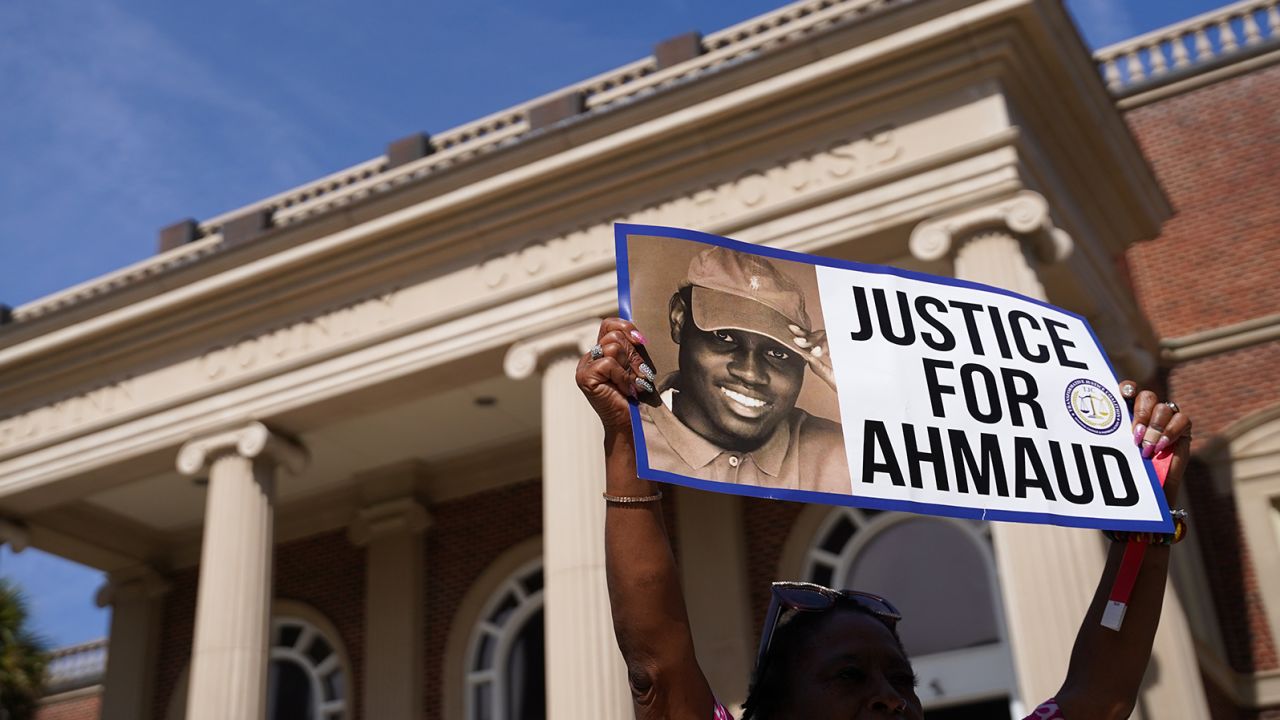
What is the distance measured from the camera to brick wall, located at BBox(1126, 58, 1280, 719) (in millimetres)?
16578

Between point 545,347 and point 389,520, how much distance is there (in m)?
6.13

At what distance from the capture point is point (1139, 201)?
15.4 meters

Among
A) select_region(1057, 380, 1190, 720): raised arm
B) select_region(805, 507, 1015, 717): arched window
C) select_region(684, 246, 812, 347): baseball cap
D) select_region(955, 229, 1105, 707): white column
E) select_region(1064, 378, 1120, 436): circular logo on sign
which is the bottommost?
select_region(1057, 380, 1190, 720): raised arm

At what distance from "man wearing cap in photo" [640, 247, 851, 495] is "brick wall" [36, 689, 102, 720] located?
2534 cm

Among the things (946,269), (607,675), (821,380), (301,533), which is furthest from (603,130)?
(821,380)

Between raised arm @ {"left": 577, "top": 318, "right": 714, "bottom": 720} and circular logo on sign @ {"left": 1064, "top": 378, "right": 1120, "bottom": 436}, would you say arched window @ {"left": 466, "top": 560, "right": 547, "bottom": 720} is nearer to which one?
circular logo on sign @ {"left": 1064, "top": 378, "right": 1120, "bottom": 436}

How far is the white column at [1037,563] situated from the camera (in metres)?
10.8

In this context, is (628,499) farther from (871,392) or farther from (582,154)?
(582,154)

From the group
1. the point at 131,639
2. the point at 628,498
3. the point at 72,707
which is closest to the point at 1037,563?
the point at 628,498

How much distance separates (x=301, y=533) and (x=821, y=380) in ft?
59.1

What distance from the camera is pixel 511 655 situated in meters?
18.4

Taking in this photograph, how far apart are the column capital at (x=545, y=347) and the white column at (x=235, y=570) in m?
3.45

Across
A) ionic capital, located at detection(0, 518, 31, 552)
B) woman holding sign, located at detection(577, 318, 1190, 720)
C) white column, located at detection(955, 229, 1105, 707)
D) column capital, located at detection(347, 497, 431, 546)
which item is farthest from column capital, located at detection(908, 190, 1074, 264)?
ionic capital, located at detection(0, 518, 31, 552)

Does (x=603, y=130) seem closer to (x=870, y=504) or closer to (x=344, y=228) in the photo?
(x=344, y=228)
